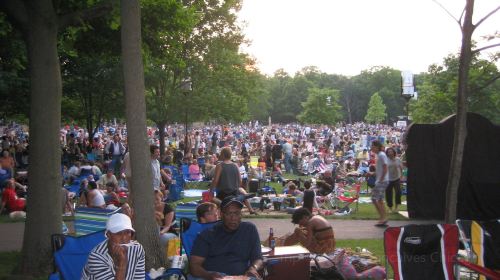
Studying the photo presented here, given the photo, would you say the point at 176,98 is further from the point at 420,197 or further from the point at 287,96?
the point at 287,96

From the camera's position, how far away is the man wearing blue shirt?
550 centimetres

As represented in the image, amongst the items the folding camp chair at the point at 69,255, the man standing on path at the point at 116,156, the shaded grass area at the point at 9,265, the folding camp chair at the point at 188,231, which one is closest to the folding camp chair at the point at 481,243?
the folding camp chair at the point at 188,231

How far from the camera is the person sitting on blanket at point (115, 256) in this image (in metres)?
4.45

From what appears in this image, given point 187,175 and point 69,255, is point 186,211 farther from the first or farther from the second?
point 187,175

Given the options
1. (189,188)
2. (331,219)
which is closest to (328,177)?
(331,219)

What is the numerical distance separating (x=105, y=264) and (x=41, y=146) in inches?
129

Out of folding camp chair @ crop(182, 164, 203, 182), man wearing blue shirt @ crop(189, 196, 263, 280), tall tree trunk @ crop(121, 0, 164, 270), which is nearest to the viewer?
man wearing blue shirt @ crop(189, 196, 263, 280)

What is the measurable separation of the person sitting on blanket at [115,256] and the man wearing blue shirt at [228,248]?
3.42 feet

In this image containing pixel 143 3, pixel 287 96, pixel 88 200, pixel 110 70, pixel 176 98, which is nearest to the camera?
pixel 143 3

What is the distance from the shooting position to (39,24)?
7.30 metres

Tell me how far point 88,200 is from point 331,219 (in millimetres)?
5426

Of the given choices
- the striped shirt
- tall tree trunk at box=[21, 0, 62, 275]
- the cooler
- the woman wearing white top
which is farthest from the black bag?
the woman wearing white top

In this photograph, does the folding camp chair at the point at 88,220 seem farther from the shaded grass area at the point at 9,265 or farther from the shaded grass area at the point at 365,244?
the shaded grass area at the point at 365,244

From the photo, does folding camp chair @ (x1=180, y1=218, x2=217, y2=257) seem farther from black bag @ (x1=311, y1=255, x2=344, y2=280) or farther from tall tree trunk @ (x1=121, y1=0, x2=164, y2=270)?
black bag @ (x1=311, y1=255, x2=344, y2=280)
